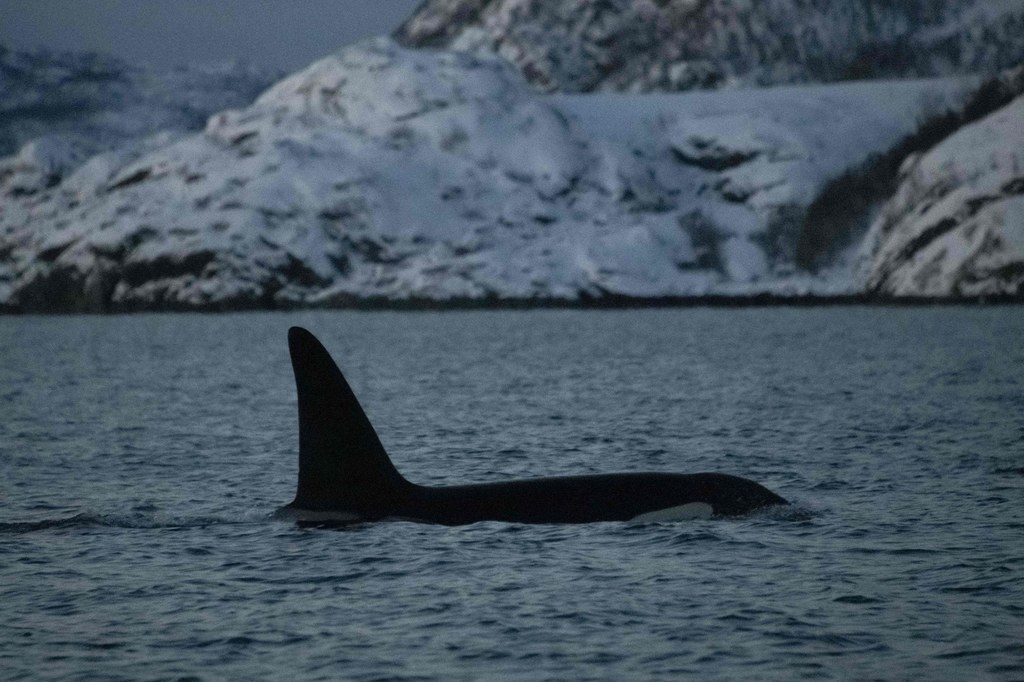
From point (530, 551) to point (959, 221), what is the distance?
158 m

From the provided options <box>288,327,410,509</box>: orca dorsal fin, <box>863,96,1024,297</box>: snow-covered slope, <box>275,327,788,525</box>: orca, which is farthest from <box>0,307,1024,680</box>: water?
<box>863,96,1024,297</box>: snow-covered slope

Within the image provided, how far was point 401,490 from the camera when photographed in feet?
68.6

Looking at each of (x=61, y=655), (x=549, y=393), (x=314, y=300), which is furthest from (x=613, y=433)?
(x=314, y=300)

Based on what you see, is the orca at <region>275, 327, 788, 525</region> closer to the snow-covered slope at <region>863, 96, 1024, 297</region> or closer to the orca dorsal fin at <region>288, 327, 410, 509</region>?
the orca dorsal fin at <region>288, 327, 410, 509</region>

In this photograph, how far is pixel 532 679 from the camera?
14.0 m

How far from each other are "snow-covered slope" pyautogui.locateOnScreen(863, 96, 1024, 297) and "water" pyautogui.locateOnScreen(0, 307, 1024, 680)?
115936 millimetres

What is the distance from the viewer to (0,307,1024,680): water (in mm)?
14938

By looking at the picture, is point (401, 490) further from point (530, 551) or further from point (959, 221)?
point (959, 221)

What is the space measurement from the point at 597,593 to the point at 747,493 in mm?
5251

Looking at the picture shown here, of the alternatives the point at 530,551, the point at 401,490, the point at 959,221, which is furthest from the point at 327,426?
the point at 959,221

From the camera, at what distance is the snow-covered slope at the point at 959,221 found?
16125 cm

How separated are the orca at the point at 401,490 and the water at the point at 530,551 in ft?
1.04

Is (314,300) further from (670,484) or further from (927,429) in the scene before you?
(670,484)

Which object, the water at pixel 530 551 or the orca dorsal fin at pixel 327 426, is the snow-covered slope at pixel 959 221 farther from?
the orca dorsal fin at pixel 327 426
